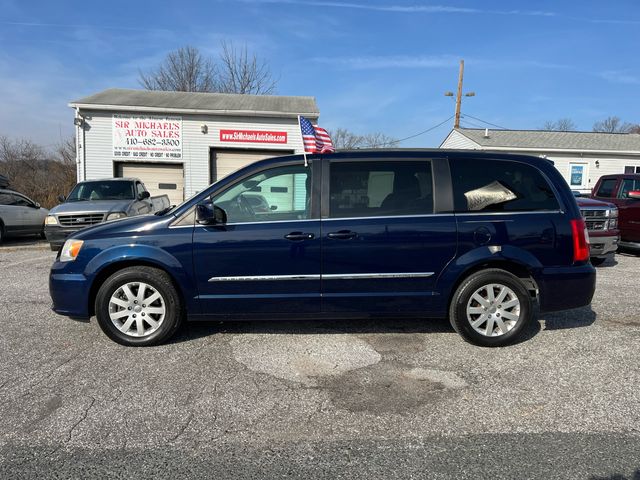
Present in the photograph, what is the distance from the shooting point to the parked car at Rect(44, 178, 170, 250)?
29.8 feet

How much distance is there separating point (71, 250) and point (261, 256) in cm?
185

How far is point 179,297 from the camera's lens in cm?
416

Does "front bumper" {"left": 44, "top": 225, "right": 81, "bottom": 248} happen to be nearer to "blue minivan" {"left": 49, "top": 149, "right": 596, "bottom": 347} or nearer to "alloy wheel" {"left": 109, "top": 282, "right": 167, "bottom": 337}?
"blue minivan" {"left": 49, "top": 149, "right": 596, "bottom": 347}

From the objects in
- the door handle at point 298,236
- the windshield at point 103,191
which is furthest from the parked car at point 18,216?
the door handle at point 298,236

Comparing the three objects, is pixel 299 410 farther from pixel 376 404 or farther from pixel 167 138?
pixel 167 138

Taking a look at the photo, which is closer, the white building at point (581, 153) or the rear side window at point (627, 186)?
the rear side window at point (627, 186)

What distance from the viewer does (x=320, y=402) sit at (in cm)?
319

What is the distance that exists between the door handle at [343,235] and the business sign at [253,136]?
489 inches

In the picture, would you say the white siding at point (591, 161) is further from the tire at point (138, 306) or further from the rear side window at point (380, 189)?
the tire at point (138, 306)

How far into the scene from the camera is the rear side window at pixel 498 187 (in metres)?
4.25

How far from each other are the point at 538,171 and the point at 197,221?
11.1 feet

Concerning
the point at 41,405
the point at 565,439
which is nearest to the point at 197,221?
the point at 41,405

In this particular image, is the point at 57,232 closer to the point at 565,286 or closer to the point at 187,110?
the point at 187,110

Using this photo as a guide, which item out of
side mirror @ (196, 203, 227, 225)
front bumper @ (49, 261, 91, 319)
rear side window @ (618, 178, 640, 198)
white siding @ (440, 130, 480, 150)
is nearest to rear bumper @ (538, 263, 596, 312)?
side mirror @ (196, 203, 227, 225)
